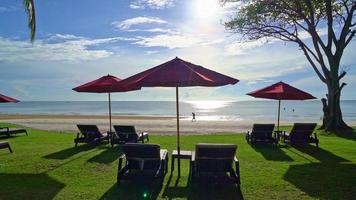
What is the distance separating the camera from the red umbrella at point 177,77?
6.46m

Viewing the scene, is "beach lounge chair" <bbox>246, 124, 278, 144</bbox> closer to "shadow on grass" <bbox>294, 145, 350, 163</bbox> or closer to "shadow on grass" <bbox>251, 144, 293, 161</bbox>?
A: "shadow on grass" <bbox>251, 144, 293, 161</bbox>

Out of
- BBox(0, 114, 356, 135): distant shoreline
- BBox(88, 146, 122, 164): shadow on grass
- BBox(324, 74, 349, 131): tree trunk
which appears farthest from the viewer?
BBox(0, 114, 356, 135): distant shoreline

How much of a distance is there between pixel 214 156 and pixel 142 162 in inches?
64.1

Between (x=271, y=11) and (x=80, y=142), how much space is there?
1364 cm

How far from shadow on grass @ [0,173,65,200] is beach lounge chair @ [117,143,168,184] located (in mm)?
1431

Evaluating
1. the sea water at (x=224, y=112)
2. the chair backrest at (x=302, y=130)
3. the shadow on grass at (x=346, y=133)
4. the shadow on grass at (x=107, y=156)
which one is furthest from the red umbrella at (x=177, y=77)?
the sea water at (x=224, y=112)

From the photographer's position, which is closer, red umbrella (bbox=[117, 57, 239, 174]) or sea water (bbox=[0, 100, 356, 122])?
red umbrella (bbox=[117, 57, 239, 174])

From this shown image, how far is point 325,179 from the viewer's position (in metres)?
7.32

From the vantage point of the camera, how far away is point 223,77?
695 centimetres

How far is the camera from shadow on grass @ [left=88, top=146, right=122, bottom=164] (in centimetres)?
970

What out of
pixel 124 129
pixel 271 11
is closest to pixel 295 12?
pixel 271 11

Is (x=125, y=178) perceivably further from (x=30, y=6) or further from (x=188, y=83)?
(x=30, y=6)

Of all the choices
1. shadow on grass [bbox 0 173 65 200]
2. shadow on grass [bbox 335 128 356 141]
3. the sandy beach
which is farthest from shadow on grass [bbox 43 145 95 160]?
shadow on grass [bbox 335 128 356 141]

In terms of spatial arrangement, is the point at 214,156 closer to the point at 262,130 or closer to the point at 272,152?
the point at 272,152
